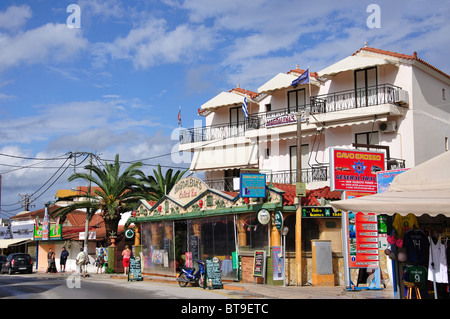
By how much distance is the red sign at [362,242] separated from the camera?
62.8 ft

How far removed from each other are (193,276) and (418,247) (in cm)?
1128

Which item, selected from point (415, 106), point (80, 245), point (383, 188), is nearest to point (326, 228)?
point (383, 188)

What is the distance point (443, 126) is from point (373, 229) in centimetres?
1366

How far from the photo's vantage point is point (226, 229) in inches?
1037

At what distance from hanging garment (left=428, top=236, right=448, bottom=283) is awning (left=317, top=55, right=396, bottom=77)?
16202 mm

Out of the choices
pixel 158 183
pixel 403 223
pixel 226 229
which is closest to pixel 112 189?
pixel 158 183

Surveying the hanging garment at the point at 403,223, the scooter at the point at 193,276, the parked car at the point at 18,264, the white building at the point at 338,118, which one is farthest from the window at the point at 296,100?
the parked car at the point at 18,264

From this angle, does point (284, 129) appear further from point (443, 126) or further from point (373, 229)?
point (373, 229)

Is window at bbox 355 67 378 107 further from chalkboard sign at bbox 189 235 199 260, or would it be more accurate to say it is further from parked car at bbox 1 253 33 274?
parked car at bbox 1 253 33 274

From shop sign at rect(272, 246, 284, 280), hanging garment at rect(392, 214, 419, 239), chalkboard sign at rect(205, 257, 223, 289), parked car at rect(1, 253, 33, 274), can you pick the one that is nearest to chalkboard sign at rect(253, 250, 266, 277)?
shop sign at rect(272, 246, 284, 280)

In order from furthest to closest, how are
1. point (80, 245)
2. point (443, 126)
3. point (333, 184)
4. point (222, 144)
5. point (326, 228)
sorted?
1. point (80, 245)
2. point (222, 144)
3. point (443, 126)
4. point (326, 228)
5. point (333, 184)

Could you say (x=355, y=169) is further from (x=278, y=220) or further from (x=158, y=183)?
(x=158, y=183)

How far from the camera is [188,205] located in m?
29.0
